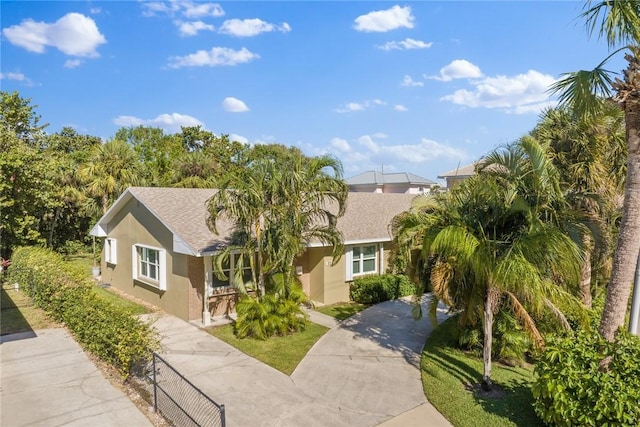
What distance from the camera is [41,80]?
57.5 ft

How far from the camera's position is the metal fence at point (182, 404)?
6816 mm

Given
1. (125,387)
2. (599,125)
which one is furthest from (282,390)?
(599,125)

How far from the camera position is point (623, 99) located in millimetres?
6684

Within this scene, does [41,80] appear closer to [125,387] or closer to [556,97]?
[125,387]

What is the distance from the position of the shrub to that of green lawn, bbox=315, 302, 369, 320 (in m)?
7.70

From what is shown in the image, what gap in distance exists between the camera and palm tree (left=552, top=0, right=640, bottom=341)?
6.69 meters

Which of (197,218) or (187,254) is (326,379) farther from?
(197,218)

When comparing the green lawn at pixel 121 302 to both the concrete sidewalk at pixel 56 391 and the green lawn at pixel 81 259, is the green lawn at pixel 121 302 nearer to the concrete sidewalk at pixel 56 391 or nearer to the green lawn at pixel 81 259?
the concrete sidewalk at pixel 56 391

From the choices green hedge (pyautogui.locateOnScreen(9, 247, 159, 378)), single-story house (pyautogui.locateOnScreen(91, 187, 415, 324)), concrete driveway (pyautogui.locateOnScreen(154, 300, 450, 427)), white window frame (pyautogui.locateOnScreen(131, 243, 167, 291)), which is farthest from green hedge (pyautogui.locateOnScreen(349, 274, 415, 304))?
green hedge (pyautogui.locateOnScreen(9, 247, 159, 378))

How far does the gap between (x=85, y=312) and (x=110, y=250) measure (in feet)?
29.3

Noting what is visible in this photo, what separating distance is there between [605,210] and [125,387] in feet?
39.7

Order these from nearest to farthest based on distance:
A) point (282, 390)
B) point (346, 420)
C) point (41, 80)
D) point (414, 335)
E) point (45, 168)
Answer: point (346, 420)
point (282, 390)
point (414, 335)
point (41, 80)
point (45, 168)

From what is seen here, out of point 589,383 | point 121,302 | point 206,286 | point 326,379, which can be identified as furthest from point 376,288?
point 121,302

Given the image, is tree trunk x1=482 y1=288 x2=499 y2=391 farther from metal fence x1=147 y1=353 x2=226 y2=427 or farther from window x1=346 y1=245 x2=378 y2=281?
window x1=346 y1=245 x2=378 y2=281
